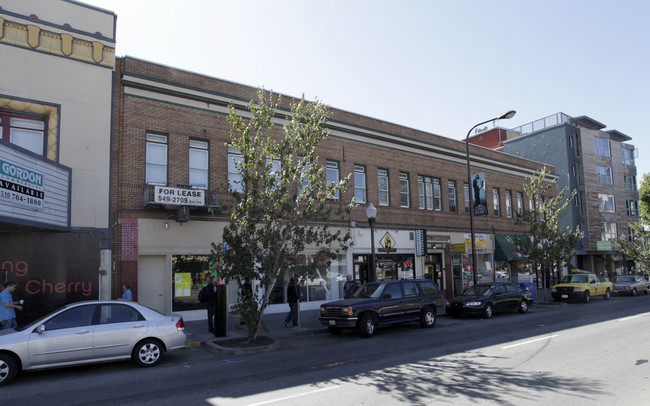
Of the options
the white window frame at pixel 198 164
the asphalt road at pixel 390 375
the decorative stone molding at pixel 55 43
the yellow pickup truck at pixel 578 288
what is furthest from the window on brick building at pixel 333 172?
the yellow pickup truck at pixel 578 288

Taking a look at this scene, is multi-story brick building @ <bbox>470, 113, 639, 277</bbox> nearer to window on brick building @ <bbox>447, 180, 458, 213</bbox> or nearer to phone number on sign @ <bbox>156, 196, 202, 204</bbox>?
window on brick building @ <bbox>447, 180, 458, 213</bbox>

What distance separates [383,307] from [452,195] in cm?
1498

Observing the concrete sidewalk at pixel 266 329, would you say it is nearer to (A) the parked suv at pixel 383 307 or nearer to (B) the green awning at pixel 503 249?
(A) the parked suv at pixel 383 307

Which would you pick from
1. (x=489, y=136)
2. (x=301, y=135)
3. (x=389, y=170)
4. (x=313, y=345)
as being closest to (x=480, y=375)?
(x=313, y=345)

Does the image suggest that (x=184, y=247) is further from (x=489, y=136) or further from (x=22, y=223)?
(x=489, y=136)

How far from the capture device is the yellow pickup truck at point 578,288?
76.2 feet

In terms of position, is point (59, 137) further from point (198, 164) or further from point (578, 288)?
point (578, 288)

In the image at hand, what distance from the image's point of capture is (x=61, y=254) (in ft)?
44.5

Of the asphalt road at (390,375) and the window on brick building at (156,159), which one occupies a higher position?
the window on brick building at (156,159)

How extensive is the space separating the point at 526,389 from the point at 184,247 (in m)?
12.4

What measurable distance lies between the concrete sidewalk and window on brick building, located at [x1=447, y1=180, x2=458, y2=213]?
12.7 meters

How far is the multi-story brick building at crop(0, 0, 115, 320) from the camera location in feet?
42.6

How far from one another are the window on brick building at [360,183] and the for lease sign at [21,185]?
43.5 ft

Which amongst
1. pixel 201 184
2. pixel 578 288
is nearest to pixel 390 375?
pixel 201 184
